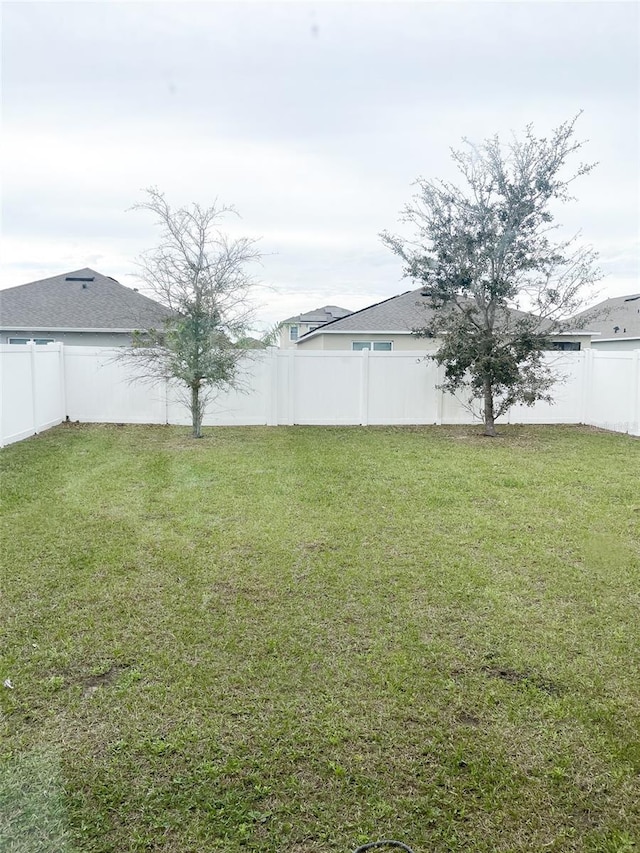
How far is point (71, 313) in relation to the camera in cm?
1598

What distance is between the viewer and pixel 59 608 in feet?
11.5

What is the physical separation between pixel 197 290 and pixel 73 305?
800 cm

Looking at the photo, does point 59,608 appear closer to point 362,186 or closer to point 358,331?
point 362,186

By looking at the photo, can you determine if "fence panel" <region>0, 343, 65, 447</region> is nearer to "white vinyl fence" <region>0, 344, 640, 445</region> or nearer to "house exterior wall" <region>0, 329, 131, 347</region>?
"white vinyl fence" <region>0, 344, 640, 445</region>

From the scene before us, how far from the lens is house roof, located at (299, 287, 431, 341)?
16.4 m

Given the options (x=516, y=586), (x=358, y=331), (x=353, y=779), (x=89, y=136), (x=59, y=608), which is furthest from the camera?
(x=358, y=331)

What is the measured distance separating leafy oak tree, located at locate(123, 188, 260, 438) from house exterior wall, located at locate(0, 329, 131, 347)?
5.80m

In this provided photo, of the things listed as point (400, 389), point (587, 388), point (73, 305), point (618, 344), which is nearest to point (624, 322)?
point (618, 344)

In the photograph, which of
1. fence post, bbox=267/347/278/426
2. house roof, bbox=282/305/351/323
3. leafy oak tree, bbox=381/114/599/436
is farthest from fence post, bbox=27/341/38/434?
house roof, bbox=282/305/351/323

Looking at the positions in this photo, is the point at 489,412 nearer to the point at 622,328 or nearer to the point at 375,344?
the point at 375,344

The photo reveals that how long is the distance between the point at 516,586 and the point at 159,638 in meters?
2.30

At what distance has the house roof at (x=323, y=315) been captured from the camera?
33.1 m

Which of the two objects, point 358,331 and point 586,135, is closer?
point 586,135

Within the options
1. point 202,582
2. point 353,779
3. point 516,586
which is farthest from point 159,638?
point 516,586
